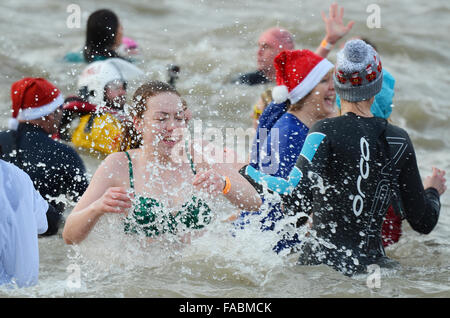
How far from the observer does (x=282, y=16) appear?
14422 millimetres

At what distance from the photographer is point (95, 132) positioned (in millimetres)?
7379

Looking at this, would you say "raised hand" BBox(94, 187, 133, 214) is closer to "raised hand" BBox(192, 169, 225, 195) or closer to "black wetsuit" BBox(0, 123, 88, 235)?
"raised hand" BBox(192, 169, 225, 195)

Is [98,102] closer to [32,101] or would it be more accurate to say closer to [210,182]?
[32,101]

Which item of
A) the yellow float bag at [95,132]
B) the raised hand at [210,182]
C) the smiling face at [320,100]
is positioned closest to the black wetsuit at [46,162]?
the yellow float bag at [95,132]

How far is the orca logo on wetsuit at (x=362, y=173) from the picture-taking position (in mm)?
3924

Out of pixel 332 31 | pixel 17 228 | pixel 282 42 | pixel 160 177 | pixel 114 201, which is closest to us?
pixel 17 228

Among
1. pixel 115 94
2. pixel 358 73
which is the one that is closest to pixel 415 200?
pixel 358 73

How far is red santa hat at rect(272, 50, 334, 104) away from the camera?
16.5ft

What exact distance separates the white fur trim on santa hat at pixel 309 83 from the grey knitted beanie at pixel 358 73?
0.96 m

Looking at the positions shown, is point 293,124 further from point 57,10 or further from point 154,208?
point 57,10

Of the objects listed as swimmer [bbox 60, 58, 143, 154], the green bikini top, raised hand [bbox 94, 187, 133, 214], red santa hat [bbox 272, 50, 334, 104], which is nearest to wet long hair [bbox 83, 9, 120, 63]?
swimmer [bbox 60, 58, 143, 154]

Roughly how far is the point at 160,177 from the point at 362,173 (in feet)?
4.16

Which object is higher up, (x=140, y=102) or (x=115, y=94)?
(x=115, y=94)

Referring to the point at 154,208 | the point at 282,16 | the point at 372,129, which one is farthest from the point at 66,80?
the point at 372,129
